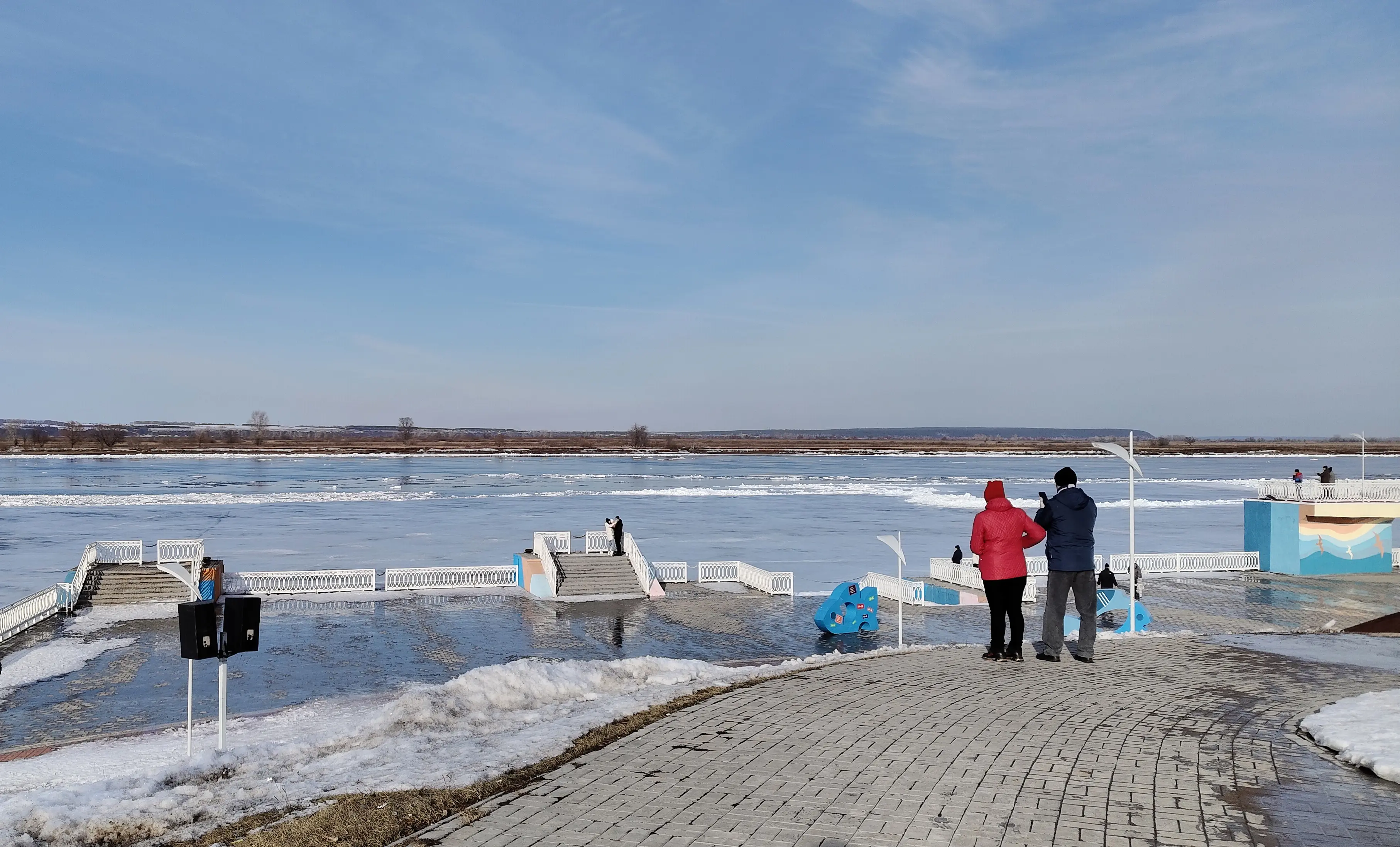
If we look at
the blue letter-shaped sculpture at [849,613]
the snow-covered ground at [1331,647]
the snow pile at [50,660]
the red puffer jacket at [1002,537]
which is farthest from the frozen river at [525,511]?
the red puffer jacket at [1002,537]

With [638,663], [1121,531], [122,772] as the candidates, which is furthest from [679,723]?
[1121,531]

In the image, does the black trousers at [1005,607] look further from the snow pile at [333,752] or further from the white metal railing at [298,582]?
the white metal railing at [298,582]

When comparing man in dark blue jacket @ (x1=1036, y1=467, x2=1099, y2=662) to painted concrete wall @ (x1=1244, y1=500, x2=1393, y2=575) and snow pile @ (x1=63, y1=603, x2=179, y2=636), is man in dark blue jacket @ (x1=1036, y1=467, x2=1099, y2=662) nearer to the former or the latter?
snow pile @ (x1=63, y1=603, x2=179, y2=636)

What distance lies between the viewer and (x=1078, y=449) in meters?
185

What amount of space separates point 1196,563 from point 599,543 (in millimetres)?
18738

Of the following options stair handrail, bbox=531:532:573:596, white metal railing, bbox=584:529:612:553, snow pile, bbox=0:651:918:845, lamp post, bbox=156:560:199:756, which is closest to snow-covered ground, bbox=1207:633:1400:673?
snow pile, bbox=0:651:918:845

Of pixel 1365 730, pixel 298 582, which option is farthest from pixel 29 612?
pixel 1365 730

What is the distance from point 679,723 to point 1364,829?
4.68 meters

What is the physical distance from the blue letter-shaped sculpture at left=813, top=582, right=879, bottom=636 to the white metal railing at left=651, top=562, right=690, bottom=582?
8093 mm

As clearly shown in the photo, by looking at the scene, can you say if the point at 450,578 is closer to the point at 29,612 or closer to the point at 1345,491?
the point at 29,612

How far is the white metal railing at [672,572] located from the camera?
26672 millimetres

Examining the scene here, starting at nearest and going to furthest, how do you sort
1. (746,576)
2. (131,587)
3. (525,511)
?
(131,587) → (746,576) → (525,511)

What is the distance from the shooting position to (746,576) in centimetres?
2628

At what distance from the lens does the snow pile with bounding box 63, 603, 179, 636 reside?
65.1ft
